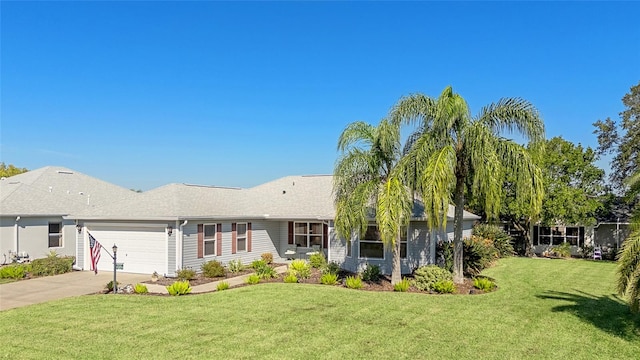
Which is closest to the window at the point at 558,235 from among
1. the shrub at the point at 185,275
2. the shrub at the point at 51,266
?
the shrub at the point at 185,275

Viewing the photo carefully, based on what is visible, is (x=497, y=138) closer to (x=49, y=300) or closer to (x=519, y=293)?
(x=519, y=293)

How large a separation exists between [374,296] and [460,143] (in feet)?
18.5

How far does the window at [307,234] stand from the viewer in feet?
71.4

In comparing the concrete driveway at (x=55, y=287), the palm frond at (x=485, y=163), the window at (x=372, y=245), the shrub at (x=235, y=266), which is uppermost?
the palm frond at (x=485, y=163)

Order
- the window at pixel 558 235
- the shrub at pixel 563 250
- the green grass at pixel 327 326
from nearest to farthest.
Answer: the green grass at pixel 327 326, the shrub at pixel 563 250, the window at pixel 558 235

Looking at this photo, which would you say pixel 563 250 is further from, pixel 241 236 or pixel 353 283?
pixel 241 236

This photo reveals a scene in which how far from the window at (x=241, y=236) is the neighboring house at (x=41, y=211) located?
302 inches

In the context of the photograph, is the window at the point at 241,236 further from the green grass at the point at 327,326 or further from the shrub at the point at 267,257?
the green grass at the point at 327,326

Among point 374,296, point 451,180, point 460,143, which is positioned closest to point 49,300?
point 374,296

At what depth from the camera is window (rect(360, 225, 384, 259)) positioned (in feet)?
59.4

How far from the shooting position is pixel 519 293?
14219 mm

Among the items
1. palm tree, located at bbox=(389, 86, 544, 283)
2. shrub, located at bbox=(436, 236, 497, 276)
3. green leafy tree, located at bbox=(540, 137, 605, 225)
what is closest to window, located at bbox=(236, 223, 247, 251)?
shrub, located at bbox=(436, 236, 497, 276)

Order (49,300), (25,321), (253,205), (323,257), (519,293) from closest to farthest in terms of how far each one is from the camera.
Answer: (25,321), (49,300), (519,293), (323,257), (253,205)

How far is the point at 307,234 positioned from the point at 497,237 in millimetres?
11893
